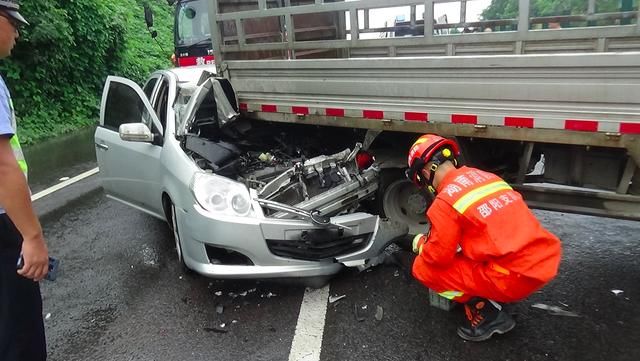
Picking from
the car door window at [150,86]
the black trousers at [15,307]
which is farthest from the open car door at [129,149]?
the black trousers at [15,307]

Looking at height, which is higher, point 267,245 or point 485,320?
point 267,245

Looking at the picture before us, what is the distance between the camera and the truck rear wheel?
4211 mm

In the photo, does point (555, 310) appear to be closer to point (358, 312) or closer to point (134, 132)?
point (358, 312)

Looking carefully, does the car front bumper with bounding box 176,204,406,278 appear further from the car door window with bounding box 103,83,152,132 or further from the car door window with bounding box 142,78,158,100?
the car door window with bounding box 142,78,158,100

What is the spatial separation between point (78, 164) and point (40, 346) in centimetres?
665

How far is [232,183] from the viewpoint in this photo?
3523 mm

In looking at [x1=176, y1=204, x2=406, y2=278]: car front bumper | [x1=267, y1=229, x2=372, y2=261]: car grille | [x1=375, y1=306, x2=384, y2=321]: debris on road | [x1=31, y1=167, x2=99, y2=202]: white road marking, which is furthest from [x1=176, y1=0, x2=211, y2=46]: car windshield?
[x1=375, y1=306, x2=384, y2=321]: debris on road

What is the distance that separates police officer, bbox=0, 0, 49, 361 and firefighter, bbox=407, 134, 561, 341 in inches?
74.9

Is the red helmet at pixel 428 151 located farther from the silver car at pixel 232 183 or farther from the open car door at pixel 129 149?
the open car door at pixel 129 149

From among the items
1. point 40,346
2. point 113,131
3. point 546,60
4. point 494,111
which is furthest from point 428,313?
point 113,131

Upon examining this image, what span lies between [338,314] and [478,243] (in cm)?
113

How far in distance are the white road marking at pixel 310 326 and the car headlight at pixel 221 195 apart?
0.77 metres

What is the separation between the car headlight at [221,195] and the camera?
343 centimetres

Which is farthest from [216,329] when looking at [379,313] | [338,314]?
[379,313]
